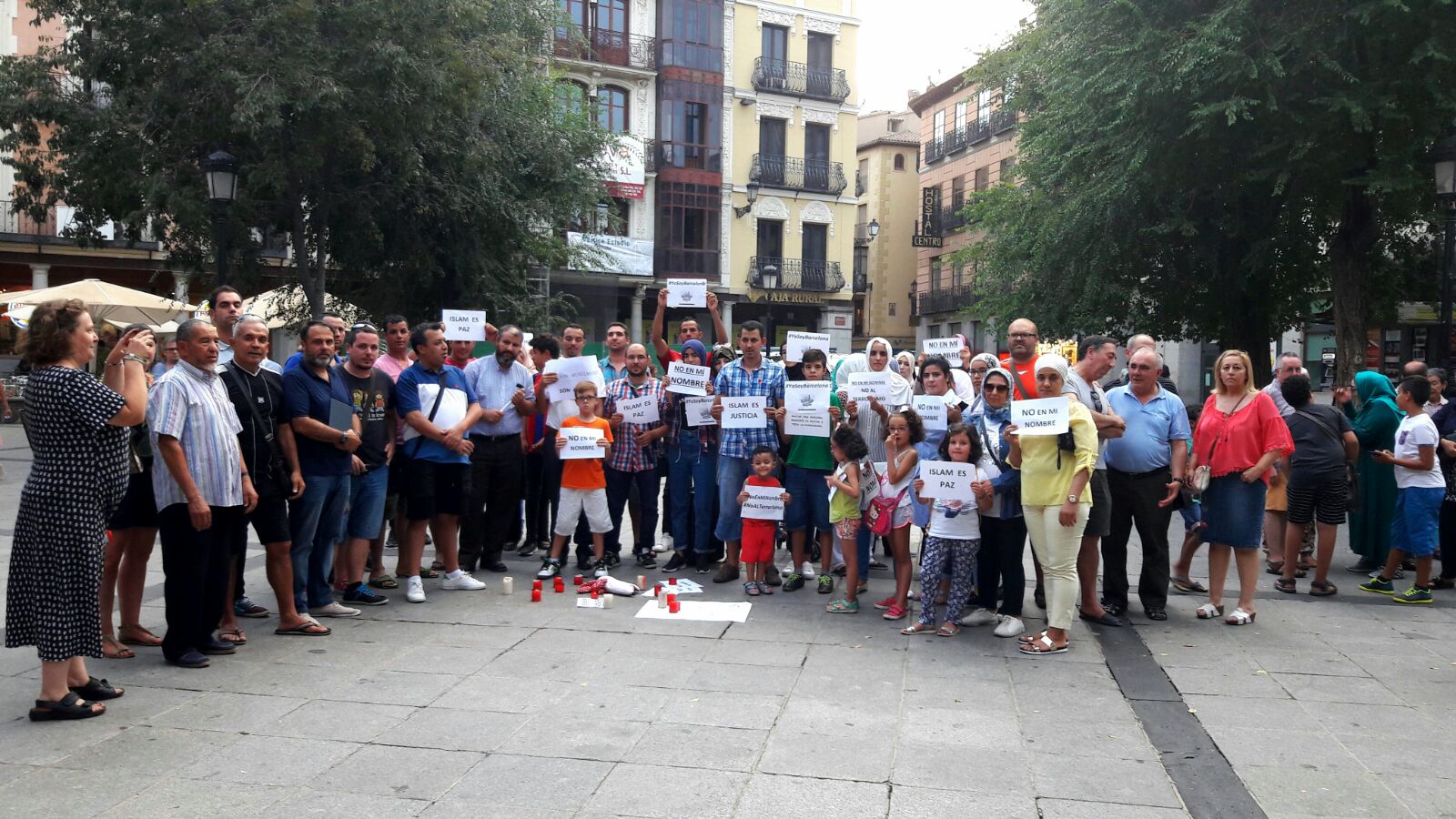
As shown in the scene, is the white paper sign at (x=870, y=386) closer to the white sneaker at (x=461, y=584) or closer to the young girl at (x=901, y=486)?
the young girl at (x=901, y=486)

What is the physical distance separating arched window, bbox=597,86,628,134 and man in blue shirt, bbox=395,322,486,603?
29.8 metres

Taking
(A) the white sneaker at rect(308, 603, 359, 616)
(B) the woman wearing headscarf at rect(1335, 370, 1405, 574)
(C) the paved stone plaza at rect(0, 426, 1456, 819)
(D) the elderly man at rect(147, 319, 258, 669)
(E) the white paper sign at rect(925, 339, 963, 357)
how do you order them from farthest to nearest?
(E) the white paper sign at rect(925, 339, 963, 357), (B) the woman wearing headscarf at rect(1335, 370, 1405, 574), (A) the white sneaker at rect(308, 603, 359, 616), (D) the elderly man at rect(147, 319, 258, 669), (C) the paved stone plaza at rect(0, 426, 1456, 819)

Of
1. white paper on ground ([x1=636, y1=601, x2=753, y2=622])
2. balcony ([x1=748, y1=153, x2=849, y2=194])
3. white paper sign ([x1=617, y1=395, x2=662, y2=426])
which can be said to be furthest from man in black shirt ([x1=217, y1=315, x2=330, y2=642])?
balcony ([x1=748, y1=153, x2=849, y2=194])

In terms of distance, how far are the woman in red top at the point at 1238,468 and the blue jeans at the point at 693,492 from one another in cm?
365

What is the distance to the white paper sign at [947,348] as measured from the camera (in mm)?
10803

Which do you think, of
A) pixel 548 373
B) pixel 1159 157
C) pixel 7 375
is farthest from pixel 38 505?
pixel 7 375

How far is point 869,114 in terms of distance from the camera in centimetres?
5816

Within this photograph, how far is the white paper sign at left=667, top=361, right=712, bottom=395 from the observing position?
912 centimetres

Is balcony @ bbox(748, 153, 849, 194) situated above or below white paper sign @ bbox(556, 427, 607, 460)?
above

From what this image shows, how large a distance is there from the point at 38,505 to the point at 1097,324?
1743 centimetres

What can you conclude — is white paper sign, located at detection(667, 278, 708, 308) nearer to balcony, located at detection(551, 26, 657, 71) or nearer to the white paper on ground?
the white paper on ground

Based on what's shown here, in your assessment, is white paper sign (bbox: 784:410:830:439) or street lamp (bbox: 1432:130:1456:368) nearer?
white paper sign (bbox: 784:410:830:439)

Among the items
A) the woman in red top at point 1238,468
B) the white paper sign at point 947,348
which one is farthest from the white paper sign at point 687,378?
the woman in red top at point 1238,468

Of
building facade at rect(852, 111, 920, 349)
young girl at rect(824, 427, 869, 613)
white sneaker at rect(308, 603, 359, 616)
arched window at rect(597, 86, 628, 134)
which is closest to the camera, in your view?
white sneaker at rect(308, 603, 359, 616)
